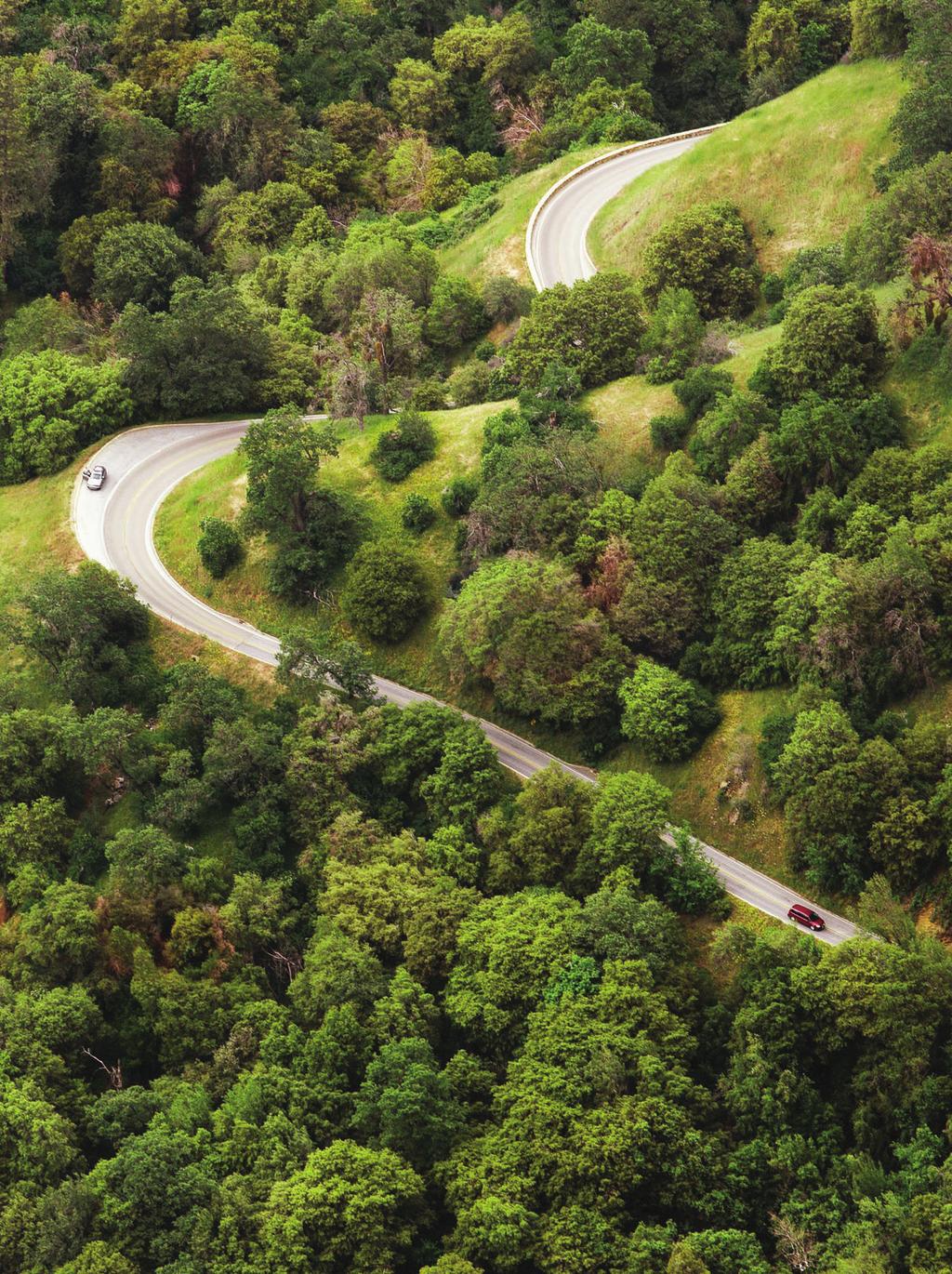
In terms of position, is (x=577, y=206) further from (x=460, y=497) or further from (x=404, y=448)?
(x=460, y=497)

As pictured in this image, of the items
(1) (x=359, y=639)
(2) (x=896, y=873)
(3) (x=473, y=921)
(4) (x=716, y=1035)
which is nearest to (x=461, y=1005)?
(3) (x=473, y=921)

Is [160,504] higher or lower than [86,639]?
higher

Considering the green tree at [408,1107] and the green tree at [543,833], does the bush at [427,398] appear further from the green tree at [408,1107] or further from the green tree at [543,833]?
the green tree at [408,1107]

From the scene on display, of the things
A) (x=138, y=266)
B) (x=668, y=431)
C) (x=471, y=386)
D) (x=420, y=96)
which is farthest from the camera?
(x=420, y=96)

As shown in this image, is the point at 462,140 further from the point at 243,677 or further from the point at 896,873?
the point at 896,873

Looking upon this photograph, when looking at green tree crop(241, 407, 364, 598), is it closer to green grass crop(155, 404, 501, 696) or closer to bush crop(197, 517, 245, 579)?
green grass crop(155, 404, 501, 696)

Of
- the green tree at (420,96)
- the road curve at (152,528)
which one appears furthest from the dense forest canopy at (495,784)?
the green tree at (420,96)

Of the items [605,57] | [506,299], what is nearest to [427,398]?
[506,299]
